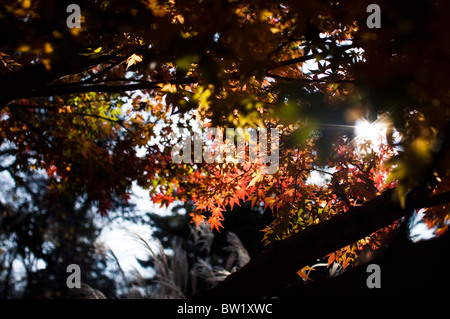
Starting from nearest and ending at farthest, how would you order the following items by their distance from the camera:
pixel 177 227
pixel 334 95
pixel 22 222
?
pixel 334 95 → pixel 22 222 → pixel 177 227

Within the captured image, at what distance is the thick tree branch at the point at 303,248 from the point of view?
1249mm

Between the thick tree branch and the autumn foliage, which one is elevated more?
the autumn foliage

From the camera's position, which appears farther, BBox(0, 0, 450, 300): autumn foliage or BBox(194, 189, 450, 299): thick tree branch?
BBox(194, 189, 450, 299): thick tree branch

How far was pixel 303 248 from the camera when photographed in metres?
1.37

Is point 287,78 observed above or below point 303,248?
above

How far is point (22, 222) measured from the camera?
32.4ft

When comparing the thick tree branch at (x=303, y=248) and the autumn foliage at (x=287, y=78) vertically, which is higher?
the autumn foliage at (x=287, y=78)

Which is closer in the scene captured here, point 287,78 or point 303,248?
point 303,248

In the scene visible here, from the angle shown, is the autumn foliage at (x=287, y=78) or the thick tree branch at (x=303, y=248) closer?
the autumn foliage at (x=287, y=78)

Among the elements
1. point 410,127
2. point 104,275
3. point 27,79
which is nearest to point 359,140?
point 410,127

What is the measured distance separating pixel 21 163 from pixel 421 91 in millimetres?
5278

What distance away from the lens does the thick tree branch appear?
125cm
